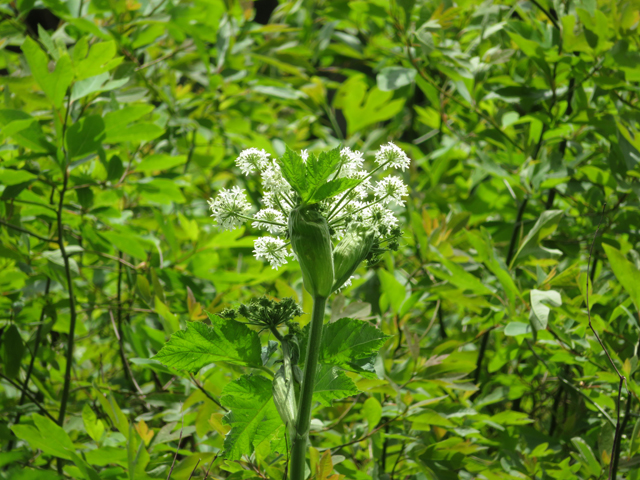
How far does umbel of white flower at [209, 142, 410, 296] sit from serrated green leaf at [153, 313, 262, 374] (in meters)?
0.08

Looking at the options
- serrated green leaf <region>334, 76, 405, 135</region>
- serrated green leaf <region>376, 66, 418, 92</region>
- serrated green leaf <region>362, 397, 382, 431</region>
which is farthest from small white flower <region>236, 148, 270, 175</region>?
serrated green leaf <region>334, 76, 405, 135</region>

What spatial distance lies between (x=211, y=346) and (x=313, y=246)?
0.14 meters

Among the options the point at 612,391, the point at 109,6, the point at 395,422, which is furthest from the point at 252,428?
the point at 109,6

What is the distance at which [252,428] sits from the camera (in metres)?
0.50

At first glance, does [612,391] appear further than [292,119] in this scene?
No

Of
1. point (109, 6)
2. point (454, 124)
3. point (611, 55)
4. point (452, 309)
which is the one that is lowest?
point (452, 309)

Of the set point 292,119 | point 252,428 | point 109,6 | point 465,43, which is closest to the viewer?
point 252,428

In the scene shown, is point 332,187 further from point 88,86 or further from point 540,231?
point 88,86

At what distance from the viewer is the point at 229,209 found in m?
0.52

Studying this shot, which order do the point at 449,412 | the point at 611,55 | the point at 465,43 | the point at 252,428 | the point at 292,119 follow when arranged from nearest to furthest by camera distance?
the point at 252,428, the point at 449,412, the point at 611,55, the point at 465,43, the point at 292,119

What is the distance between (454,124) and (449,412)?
1.01 meters

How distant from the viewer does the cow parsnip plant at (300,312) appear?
18.0 inches

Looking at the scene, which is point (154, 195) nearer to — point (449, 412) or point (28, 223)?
point (28, 223)

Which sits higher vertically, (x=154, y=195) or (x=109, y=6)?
(x=109, y=6)
